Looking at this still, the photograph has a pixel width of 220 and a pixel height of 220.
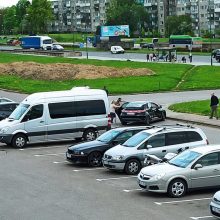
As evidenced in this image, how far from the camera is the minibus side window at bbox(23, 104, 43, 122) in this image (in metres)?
30.3

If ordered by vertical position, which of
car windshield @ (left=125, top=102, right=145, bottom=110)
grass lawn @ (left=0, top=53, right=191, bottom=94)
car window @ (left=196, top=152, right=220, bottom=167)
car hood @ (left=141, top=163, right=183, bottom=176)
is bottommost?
grass lawn @ (left=0, top=53, right=191, bottom=94)

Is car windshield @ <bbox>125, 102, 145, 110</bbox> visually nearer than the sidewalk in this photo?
No

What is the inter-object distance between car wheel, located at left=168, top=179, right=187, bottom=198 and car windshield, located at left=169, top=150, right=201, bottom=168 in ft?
1.83

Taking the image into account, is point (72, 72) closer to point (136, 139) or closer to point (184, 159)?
point (136, 139)

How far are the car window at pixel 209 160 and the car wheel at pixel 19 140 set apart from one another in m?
12.7

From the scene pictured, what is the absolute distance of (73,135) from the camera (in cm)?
3089

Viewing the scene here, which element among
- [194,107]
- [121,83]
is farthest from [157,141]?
[121,83]

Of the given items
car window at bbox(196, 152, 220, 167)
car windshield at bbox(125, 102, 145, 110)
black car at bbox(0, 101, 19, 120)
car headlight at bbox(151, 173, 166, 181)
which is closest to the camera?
car headlight at bbox(151, 173, 166, 181)

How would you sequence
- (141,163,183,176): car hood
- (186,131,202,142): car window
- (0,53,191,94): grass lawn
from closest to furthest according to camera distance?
1. (141,163,183,176): car hood
2. (186,131,202,142): car window
3. (0,53,191,94): grass lawn

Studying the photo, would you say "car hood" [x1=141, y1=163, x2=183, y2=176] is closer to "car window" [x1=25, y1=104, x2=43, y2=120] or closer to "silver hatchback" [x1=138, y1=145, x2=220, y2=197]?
"silver hatchback" [x1=138, y1=145, x2=220, y2=197]

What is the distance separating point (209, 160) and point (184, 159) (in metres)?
0.75

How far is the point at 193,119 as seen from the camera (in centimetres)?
3803

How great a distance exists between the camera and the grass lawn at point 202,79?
56.1m

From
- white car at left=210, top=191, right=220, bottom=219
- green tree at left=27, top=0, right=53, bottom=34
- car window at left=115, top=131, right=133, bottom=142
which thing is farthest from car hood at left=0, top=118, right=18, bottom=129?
green tree at left=27, top=0, right=53, bottom=34
